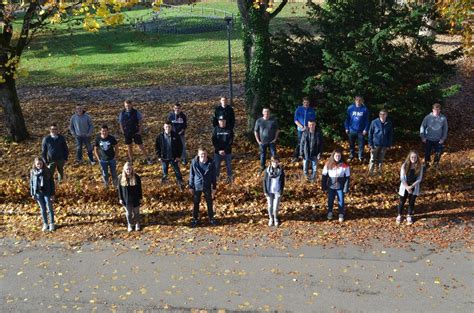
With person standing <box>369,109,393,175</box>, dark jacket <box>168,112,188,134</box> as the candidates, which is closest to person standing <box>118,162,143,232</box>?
dark jacket <box>168,112,188,134</box>

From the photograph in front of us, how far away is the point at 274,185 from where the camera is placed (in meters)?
9.94

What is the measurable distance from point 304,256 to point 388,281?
61.0 inches

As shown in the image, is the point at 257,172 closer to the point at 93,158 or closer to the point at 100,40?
the point at 93,158

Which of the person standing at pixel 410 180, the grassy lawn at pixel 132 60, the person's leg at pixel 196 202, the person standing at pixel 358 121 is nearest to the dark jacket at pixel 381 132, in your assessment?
the person standing at pixel 358 121

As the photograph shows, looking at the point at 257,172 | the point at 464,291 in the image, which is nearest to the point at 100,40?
the point at 257,172

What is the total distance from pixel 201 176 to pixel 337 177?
2754 millimetres

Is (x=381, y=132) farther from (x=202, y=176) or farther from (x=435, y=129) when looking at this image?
(x=202, y=176)

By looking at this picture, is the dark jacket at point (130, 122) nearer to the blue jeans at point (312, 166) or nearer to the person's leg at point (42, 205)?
the person's leg at point (42, 205)

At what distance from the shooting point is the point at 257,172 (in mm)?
12336

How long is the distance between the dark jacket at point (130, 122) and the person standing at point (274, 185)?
414 cm

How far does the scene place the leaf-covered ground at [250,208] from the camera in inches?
377

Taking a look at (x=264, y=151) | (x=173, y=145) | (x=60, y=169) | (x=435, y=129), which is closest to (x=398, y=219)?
(x=435, y=129)

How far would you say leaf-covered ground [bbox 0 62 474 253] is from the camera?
959cm

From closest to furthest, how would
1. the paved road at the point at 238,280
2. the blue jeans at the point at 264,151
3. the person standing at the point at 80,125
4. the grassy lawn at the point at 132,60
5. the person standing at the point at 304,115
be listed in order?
the paved road at the point at 238,280 → the person standing at the point at 304,115 → the blue jeans at the point at 264,151 → the person standing at the point at 80,125 → the grassy lawn at the point at 132,60
